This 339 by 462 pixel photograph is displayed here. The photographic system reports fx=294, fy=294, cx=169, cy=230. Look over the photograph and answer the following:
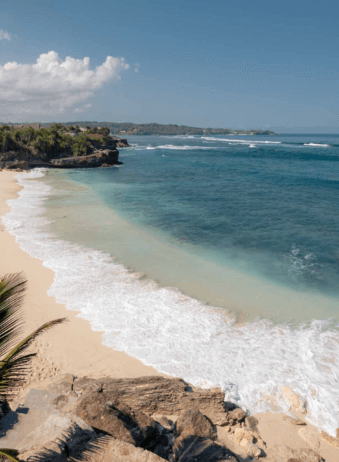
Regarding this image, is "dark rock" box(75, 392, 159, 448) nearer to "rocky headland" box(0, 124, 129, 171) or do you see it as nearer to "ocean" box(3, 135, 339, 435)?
"ocean" box(3, 135, 339, 435)

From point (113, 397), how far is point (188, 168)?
58.0 meters

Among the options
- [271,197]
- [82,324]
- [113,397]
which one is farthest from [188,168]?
[113,397]

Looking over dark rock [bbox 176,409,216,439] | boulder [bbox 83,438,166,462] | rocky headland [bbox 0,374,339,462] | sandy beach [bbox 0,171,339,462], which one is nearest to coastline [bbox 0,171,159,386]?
sandy beach [bbox 0,171,339,462]

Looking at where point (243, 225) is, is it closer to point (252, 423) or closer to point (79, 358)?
point (79, 358)

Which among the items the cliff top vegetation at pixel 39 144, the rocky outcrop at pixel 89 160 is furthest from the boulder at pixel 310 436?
the cliff top vegetation at pixel 39 144

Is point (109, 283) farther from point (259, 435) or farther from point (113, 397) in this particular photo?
point (259, 435)

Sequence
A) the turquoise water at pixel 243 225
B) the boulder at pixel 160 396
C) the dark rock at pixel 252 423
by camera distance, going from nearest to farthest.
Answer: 1. the dark rock at pixel 252 423
2. the boulder at pixel 160 396
3. the turquoise water at pixel 243 225

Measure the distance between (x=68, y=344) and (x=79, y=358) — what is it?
0.98m

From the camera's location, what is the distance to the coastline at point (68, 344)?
1041 centimetres

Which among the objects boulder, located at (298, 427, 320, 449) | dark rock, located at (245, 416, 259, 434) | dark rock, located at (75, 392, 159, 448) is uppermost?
dark rock, located at (75, 392, 159, 448)

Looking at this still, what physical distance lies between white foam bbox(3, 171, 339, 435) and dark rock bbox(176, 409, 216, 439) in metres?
1.90

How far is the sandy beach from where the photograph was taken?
8234 mm

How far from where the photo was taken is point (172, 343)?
1180 centimetres

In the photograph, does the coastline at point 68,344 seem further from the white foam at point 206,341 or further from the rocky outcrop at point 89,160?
the rocky outcrop at point 89,160
